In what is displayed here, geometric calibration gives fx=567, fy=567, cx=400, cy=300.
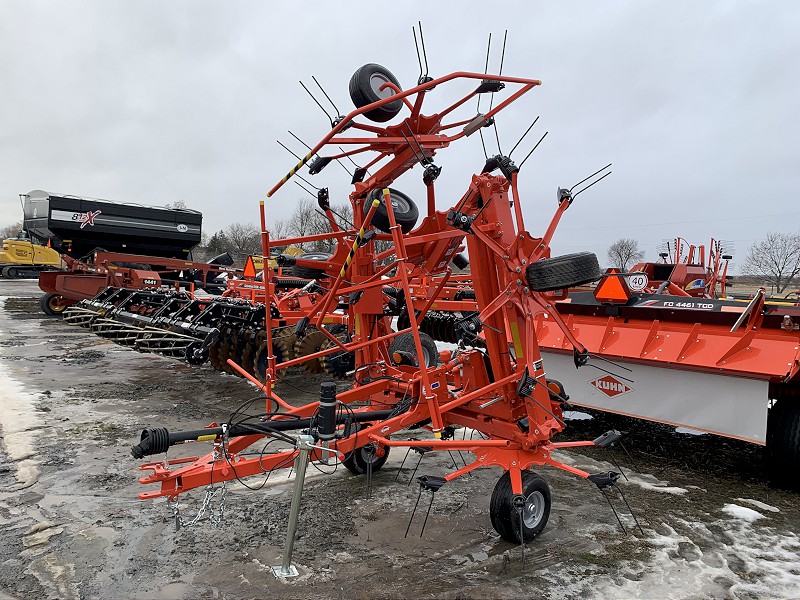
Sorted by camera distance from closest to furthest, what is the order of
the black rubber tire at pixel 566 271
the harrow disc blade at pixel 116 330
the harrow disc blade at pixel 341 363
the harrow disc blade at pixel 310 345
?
the black rubber tire at pixel 566 271 → the harrow disc blade at pixel 341 363 → the harrow disc blade at pixel 310 345 → the harrow disc blade at pixel 116 330

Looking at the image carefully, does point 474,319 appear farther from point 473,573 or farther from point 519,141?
point 473,573

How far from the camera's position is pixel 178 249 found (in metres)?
17.7

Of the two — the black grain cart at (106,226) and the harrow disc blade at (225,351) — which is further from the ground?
the black grain cart at (106,226)

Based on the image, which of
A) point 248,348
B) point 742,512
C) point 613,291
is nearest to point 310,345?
point 248,348

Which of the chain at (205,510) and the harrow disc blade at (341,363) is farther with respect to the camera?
the harrow disc blade at (341,363)

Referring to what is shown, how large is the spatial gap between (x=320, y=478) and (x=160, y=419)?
8.27 feet

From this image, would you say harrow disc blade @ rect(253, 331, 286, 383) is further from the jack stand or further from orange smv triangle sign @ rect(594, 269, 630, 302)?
the jack stand

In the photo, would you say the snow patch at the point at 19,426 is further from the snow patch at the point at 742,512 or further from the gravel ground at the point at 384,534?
the snow patch at the point at 742,512

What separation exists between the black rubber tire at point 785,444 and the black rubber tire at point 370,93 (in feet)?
12.9

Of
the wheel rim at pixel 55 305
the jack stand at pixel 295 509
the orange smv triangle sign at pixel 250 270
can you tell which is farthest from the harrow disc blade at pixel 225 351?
the wheel rim at pixel 55 305

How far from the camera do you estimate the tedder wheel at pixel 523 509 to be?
3.48 meters

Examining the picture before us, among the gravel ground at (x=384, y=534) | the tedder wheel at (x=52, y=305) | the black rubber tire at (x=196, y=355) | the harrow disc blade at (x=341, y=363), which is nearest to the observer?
the gravel ground at (x=384, y=534)

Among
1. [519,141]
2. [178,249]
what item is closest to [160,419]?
[519,141]

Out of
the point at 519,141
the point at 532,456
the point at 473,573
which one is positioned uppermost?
the point at 519,141
